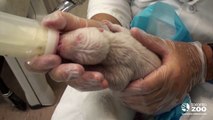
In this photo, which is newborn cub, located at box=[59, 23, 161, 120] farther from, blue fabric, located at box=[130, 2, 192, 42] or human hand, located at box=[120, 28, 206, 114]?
blue fabric, located at box=[130, 2, 192, 42]

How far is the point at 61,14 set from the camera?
0.53m

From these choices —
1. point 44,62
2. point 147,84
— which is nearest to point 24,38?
point 44,62

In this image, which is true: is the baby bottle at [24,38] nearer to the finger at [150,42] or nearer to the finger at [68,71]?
the finger at [68,71]

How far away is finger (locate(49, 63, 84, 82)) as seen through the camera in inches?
20.1

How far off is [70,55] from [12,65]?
857 millimetres

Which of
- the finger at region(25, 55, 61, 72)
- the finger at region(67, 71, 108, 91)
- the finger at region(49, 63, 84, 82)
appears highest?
the finger at region(25, 55, 61, 72)

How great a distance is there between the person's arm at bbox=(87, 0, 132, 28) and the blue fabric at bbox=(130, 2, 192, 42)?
79 mm

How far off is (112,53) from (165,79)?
0.15 meters

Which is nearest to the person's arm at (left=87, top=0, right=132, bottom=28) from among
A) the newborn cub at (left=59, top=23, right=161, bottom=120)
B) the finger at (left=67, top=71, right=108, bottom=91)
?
the newborn cub at (left=59, top=23, right=161, bottom=120)

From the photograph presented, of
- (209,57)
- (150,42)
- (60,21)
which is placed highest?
(60,21)

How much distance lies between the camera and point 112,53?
1.86 ft

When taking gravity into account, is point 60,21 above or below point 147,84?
above

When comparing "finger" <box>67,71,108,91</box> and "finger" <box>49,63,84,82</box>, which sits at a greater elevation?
"finger" <box>49,63,84,82</box>

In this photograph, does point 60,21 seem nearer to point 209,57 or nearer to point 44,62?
point 44,62
